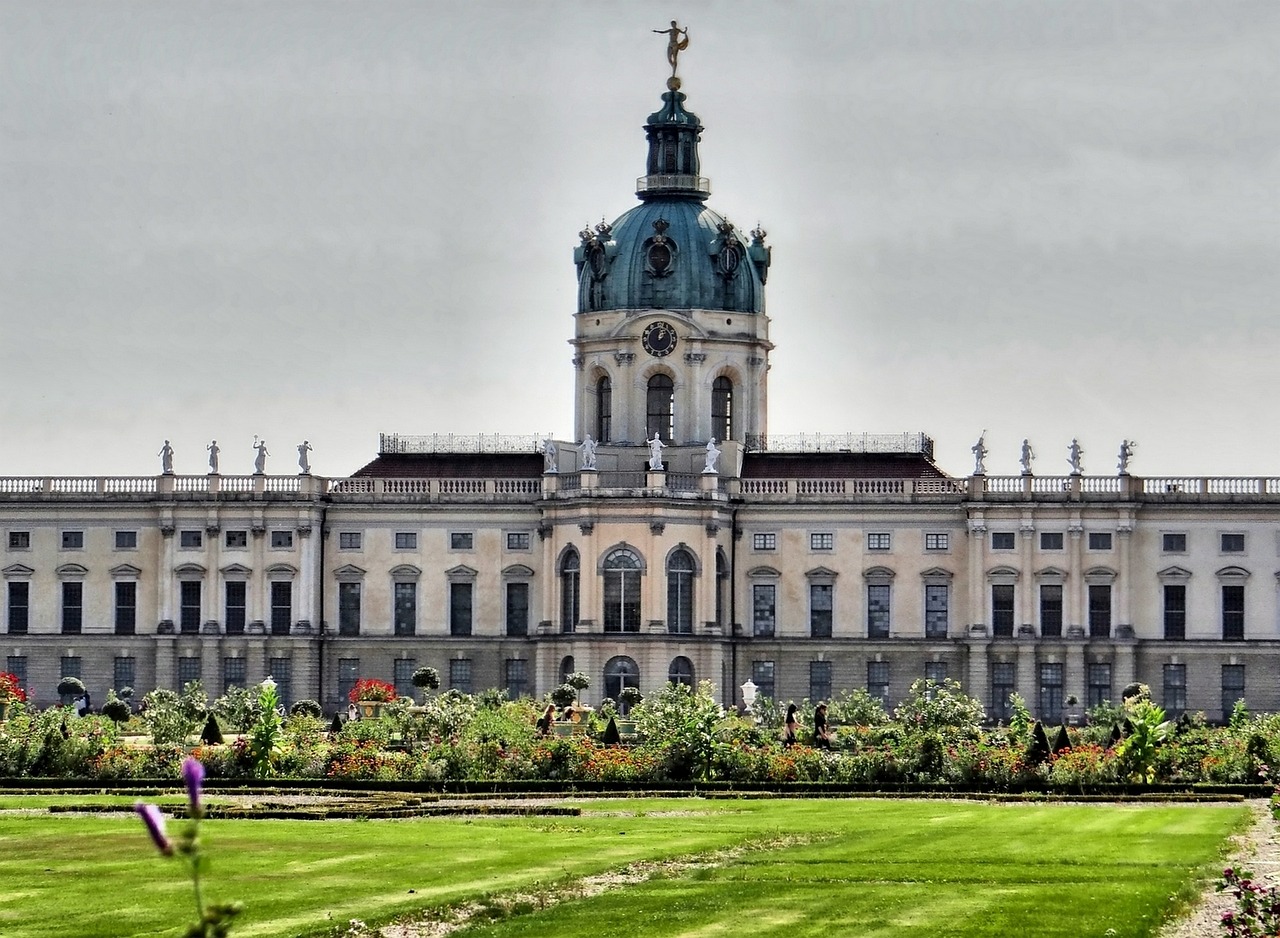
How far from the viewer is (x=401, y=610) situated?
11194 cm

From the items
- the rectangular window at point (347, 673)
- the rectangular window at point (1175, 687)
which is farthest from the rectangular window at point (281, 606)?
the rectangular window at point (1175, 687)

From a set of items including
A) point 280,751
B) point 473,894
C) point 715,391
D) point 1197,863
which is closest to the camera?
point 473,894

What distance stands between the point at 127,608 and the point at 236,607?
4.78 meters

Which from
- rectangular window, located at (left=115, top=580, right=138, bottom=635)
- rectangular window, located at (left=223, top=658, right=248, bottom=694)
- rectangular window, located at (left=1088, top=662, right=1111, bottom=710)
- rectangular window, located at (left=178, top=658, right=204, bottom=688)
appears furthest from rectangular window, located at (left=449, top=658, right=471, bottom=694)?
rectangular window, located at (left=1088, top=662, right=1111, bottom=710)

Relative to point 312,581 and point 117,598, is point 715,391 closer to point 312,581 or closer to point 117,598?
point 312,581

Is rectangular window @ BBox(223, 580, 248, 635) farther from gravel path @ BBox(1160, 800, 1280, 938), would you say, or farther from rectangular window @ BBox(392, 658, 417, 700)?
gravel path @ BBox(1160, 800, 1280, 938)

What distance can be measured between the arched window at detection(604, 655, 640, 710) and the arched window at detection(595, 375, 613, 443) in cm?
1237

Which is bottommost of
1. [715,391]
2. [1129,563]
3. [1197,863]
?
[1197,863]

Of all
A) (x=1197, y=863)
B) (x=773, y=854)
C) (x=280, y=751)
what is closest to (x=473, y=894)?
(x=773, y=854)

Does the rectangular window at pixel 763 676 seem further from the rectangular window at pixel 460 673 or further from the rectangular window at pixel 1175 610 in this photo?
the rectangular window at pixel 1175 610

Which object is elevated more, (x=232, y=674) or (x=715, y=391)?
(x=715, y=391)

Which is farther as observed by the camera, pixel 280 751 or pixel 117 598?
pixel 117 598

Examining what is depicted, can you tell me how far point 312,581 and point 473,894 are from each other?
2937 inches

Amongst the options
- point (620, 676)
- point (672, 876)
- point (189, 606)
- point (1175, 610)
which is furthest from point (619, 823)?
point (189, 606)
